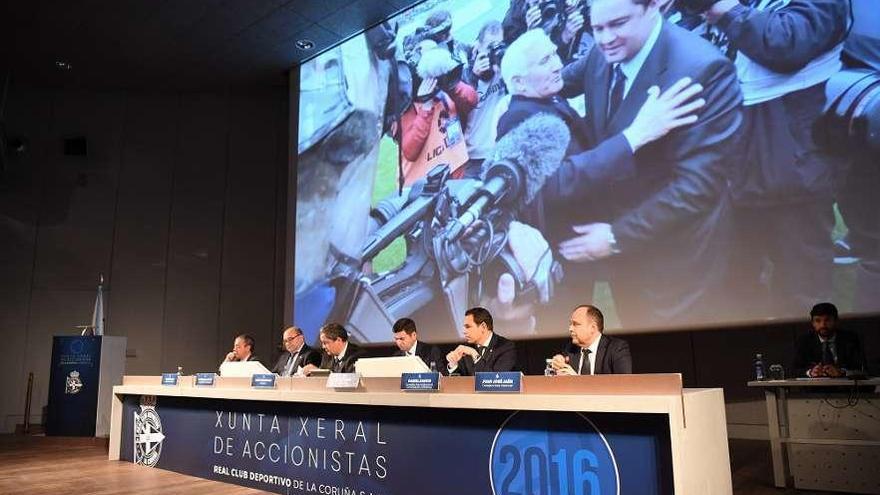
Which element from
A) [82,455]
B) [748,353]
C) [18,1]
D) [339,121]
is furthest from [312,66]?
[748,353]

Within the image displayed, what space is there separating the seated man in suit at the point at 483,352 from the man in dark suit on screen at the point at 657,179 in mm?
1365

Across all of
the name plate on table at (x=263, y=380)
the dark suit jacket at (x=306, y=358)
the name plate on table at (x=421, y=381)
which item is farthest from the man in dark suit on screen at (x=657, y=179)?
the name plate on table at (x=263, y=380)

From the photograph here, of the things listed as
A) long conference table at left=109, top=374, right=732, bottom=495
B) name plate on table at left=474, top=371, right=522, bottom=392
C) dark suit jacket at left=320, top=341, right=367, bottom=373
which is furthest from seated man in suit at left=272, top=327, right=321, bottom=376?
name plate on table at left=474, top=371, right=522, bottom=392

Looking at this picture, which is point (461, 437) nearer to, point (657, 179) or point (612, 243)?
point (612, 243)

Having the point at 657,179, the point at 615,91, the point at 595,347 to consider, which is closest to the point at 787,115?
the point at 657,179

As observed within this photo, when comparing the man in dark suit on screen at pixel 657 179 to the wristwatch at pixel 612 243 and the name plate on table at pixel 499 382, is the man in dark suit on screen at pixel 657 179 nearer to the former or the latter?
the wristwatch at pixel 612 243

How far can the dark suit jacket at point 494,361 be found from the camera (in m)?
3.30

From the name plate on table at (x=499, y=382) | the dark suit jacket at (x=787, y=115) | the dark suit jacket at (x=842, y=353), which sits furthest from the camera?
the dark suit jacket at (x=787, y=115)

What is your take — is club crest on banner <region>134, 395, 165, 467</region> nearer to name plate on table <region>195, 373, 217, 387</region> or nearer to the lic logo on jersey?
name plate on table <region>195, 373, 217, 387</region>

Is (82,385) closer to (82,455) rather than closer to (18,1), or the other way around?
(82,455)

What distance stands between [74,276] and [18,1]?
10.5 feet

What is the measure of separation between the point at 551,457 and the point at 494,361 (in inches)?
45.7

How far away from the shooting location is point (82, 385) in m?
6.15

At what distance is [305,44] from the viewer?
703 cm
